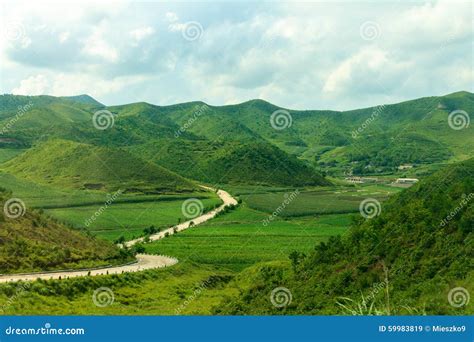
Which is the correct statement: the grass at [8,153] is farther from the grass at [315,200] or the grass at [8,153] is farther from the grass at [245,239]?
the grass at [245,239]

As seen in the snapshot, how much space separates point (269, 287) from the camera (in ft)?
124

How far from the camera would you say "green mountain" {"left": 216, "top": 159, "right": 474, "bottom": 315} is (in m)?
27.8

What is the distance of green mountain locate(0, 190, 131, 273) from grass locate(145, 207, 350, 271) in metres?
10.5

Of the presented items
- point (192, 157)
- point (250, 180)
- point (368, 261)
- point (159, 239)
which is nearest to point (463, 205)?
point (368, 261)

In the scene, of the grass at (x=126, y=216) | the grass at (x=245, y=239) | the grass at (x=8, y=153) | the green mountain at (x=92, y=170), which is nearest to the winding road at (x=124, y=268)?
the grass at (x=245, y=239)

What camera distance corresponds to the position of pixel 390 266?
32.4 m

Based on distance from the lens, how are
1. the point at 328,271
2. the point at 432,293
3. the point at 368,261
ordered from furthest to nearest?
the point at 328,271 → the point at 368,261 → the point at 432,293

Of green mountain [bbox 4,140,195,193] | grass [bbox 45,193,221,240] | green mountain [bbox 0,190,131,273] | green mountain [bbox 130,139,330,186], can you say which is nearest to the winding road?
green mountain [bbox 0,190,131,273]

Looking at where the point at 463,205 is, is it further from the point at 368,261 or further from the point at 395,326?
the point at 395,326

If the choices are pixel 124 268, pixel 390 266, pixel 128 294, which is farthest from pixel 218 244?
pixel 390 266

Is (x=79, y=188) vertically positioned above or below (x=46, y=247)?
above

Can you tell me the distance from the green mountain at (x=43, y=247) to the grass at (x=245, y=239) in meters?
10.5

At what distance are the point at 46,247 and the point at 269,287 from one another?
787 inches

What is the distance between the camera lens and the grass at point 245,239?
6425cm
